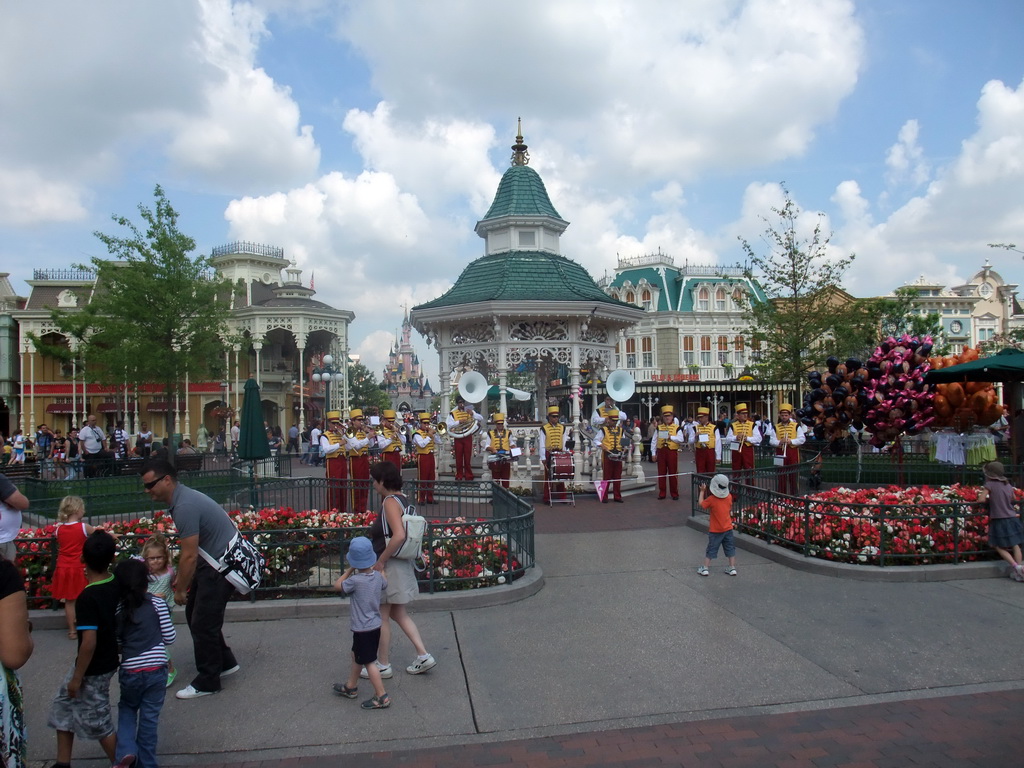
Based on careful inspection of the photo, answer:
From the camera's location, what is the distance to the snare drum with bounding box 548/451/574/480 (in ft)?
48.6

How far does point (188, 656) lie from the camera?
5.99 metres

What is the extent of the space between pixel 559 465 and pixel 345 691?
9994 millimetres

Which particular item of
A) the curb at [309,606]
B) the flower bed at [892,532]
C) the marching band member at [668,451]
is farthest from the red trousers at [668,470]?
the curb at [309,606]

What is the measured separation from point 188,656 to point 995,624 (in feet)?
22.4

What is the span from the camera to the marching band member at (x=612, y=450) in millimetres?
14641

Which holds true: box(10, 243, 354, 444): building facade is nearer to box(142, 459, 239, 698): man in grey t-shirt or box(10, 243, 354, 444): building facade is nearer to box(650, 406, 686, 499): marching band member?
box(650, 406, 686, 499): marching band member

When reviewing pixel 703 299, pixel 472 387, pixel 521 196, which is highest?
pixel 703 299

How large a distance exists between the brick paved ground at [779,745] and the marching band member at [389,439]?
9881 mm

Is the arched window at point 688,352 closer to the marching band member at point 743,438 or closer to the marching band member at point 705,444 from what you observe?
the marching band member at point 743,438

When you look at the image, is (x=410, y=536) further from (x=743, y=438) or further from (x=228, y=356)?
(x=228, y=356)

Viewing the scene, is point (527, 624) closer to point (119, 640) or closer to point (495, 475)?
point (119, 640)

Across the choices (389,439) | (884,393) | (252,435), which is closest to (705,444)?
(884,393)

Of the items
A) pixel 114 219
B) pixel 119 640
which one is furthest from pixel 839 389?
pixel 114 219

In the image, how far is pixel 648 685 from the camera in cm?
524
